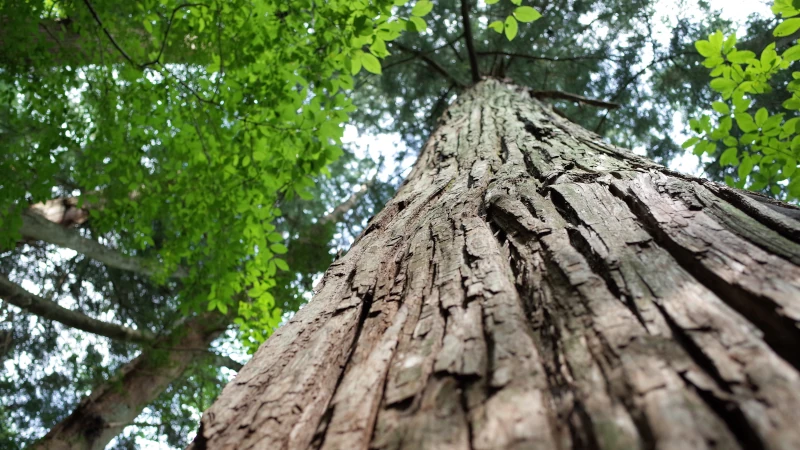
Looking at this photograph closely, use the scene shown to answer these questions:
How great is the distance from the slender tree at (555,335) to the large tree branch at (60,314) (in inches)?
194

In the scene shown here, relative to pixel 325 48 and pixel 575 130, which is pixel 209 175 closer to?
pixel 325 48

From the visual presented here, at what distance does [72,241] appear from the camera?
5.48 m

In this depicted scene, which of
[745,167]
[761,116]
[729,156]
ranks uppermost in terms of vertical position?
[761,116]

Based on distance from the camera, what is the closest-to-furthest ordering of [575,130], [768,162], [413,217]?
[413,217] < [575,130] < [768,162]

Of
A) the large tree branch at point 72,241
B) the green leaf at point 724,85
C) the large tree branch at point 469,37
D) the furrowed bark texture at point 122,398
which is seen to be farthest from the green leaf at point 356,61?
the large tree branch at point 72,241

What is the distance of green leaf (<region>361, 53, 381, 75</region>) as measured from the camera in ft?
8.09

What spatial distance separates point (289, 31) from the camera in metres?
3.34

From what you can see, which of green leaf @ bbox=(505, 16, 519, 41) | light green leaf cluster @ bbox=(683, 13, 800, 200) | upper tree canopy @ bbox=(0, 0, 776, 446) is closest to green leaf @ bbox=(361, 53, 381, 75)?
upper tree canopy @ bbox=(0, 0, 776, 446)

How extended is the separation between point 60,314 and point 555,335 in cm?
581

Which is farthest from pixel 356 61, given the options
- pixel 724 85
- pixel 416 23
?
pixel 724 85

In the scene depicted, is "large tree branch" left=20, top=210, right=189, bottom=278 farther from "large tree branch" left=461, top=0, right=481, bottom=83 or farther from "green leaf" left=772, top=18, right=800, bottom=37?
"green leaf" left=772, top=18, right=800, bottom=37

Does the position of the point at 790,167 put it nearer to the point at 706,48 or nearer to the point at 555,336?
the point at 706,48

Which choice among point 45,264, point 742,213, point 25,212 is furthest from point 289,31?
point 45,264

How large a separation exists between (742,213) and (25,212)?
6250 mm
